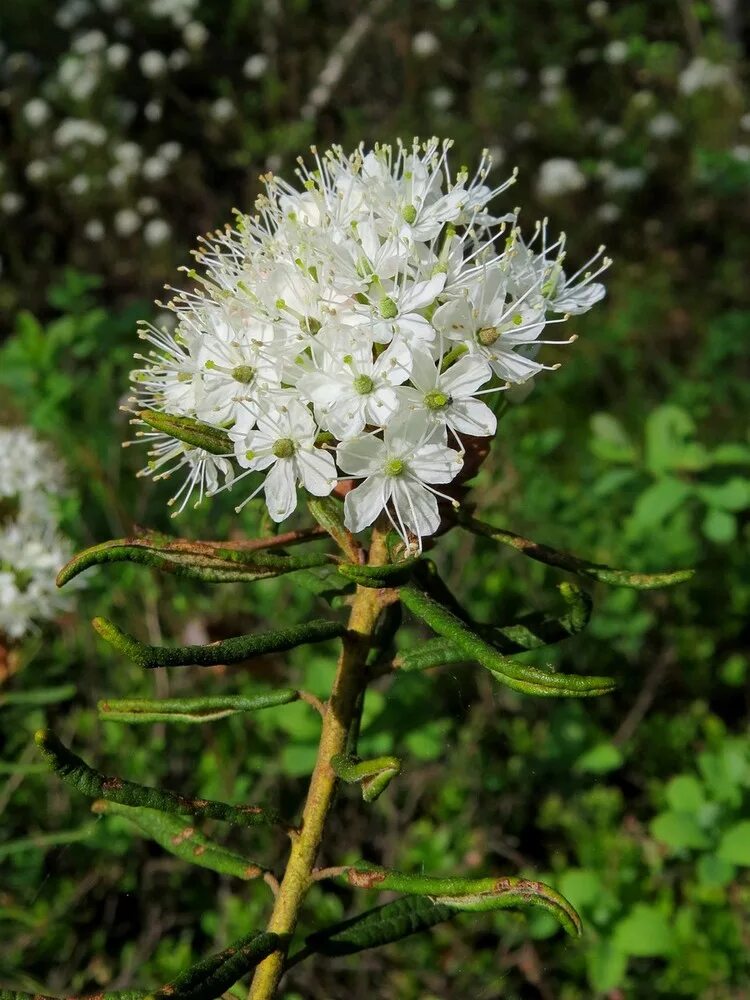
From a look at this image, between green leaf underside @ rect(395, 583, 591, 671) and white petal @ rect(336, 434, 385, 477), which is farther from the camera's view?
green leaf underside @ rect(395, 583, 591, 671)

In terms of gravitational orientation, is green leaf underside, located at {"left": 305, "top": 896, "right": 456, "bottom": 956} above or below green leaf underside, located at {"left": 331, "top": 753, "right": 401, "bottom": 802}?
below

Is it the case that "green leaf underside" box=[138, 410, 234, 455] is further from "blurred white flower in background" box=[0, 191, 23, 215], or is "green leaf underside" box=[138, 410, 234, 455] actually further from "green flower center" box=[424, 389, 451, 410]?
"blurred white flower in background" box=[0, 191, 23, 215]

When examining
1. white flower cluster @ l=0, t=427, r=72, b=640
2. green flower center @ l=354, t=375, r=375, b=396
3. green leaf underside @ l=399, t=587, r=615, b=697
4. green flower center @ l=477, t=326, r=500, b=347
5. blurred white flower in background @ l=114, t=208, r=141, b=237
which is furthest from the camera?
blurred white flower in background @ l=114, t=208, r=141, b=237

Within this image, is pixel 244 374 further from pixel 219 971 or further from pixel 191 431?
pixel 219 971

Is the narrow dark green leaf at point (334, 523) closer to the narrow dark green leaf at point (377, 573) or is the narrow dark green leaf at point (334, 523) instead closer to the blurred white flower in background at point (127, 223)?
the narrow dark green leaf at point (377, 573)

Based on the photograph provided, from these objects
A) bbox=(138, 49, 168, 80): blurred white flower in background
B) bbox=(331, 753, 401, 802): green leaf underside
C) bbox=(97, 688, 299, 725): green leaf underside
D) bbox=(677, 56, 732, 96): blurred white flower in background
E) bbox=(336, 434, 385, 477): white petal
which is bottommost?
bbox=(331, 753, 401, 802): green leaf underside

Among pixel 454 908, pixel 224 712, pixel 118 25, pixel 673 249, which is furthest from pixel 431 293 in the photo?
pixel 118 25

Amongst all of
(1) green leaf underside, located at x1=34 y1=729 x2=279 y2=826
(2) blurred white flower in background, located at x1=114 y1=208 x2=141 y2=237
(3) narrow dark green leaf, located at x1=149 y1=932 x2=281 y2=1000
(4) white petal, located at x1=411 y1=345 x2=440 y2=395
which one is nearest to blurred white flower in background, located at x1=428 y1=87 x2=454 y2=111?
(2) blurred white flower in background, located at x1=114 y1=208 x2=141 y2=237

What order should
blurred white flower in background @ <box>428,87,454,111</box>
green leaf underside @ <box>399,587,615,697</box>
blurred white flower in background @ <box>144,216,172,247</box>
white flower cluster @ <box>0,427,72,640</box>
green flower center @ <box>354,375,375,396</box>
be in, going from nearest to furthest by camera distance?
green leaf underside @ <box>399,587,615,697</box> < green flower center @ <box>354,375,375,396</box> < white flower cluster @ <box>0,427,72,640</box> < blurred white flower in background @ <box>144,216,172,247</box> < blurred white flower in background @ <box>428,87,454,111</box>

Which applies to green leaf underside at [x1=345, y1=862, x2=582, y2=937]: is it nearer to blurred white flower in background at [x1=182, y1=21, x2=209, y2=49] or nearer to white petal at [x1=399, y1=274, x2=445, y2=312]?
white petal at [x1=399, y1=274, x2=445, y2=312]
